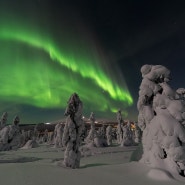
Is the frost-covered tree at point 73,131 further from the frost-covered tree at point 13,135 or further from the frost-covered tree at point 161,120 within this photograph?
the frost-covered tree at point 13,135

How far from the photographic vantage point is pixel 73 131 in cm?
2011

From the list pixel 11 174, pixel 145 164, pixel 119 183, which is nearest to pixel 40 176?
pixel 11 174

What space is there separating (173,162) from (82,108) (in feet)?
40.0

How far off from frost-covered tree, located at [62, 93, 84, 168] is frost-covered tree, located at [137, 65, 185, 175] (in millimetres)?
7848

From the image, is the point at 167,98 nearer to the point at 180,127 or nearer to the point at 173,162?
the point at 180,127

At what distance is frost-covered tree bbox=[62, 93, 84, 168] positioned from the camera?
18.7 meters

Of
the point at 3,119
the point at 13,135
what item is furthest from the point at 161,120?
the point at 3,119

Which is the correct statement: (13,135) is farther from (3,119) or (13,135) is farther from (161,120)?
(161,120)

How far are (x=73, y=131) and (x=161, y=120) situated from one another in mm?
10482

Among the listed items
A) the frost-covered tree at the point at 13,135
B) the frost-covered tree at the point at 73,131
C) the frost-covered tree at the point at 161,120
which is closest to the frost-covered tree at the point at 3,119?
the frost-covered tree at the point at 13,135

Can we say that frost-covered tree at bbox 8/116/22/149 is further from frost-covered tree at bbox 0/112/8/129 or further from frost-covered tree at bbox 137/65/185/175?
frost-covered tree at bbox 137/65/185/175

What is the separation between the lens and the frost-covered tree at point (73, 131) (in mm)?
18691

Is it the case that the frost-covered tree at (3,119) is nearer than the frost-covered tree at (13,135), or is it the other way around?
the frost-covered tree at (13,135)

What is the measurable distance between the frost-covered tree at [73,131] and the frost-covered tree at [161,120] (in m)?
7.85
